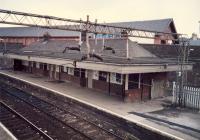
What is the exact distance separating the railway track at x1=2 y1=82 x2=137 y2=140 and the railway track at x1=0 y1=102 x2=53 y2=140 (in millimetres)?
1764

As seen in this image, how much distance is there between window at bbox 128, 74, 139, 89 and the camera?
21.4 meters

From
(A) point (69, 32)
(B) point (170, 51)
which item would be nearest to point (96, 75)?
(B) point (170, 51)

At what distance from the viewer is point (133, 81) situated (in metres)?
21.7

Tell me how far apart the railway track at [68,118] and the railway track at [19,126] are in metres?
1.76

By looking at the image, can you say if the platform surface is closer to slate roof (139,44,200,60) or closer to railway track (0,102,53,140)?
railway track (0,102,53,140)

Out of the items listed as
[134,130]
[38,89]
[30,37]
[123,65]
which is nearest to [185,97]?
[123,65]

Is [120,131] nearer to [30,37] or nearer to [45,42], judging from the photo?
[45,42]

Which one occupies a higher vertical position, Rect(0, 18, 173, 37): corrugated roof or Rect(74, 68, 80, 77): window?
Rect(0, 18, 173, 37): corrugated roof

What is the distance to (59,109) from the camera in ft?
64.3

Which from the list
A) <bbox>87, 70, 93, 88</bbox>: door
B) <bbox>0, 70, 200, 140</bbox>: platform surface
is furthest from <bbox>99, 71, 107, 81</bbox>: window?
<bbox>87, 70, 93, 88</bbox>: door

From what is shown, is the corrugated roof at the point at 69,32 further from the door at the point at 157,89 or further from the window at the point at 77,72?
the door at the point at 157,89

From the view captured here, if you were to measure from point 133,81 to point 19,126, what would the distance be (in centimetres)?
993

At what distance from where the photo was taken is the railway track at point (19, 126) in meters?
13.8

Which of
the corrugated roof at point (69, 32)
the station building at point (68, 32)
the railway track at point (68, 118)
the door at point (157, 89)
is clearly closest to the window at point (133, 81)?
the door at point (157, 89)
